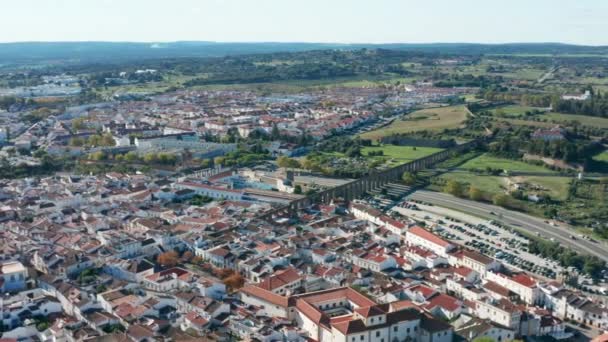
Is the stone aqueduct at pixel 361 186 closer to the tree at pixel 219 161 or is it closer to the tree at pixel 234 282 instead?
the tree at pixel 234 282

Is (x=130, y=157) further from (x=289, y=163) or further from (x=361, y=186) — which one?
(x=361, y=186)

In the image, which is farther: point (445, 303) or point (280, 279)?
point (280, 279)

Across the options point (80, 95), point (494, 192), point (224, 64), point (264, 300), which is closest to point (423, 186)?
point (494, 192)

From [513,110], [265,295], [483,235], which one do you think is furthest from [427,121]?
[265,295]

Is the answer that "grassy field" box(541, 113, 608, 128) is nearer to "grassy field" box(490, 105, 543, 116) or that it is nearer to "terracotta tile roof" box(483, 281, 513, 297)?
"grassy field" box(490, 105, 543, 116)

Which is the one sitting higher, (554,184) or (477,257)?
(477,257)

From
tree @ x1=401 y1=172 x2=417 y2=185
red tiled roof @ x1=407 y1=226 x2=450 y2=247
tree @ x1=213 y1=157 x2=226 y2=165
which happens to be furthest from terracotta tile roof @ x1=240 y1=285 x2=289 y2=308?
tree @ x1=213 y1=157 x2=226 y2=165

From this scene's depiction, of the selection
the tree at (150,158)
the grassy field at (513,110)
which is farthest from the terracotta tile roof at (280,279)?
the grassy field at (513,110)
